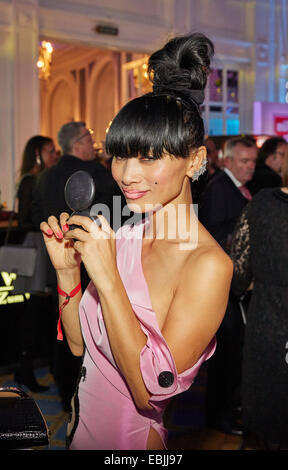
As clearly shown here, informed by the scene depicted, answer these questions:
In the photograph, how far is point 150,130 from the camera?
3.76 feet

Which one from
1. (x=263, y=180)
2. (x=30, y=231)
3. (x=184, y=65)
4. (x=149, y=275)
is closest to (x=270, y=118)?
(x=263, y=180)

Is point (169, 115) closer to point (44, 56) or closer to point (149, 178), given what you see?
point (149, 178)

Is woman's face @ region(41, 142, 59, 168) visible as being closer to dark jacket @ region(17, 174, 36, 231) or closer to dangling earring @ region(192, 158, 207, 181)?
dark jacket @ region(17, 174, 36, 231)

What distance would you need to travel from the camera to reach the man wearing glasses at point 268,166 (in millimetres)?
4453

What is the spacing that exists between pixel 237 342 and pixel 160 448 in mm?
2137

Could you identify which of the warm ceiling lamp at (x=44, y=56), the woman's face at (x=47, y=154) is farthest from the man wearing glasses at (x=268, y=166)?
the warm ceiling lamp at (x=44, y=56)

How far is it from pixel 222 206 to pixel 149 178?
2580 millimetres

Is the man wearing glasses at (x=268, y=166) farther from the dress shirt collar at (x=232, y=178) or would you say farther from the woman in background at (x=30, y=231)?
the woman in background at (x=30, y=231)

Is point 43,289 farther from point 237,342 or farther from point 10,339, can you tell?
point 237,342

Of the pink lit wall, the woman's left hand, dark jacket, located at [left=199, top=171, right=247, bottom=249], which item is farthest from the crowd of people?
the pink lit wall

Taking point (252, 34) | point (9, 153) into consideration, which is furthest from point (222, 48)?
point (9, 153)

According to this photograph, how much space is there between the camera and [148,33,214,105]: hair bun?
1299 mm

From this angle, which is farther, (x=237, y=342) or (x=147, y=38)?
(x=147, y=38)

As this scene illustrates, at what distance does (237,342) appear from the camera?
337 cm
